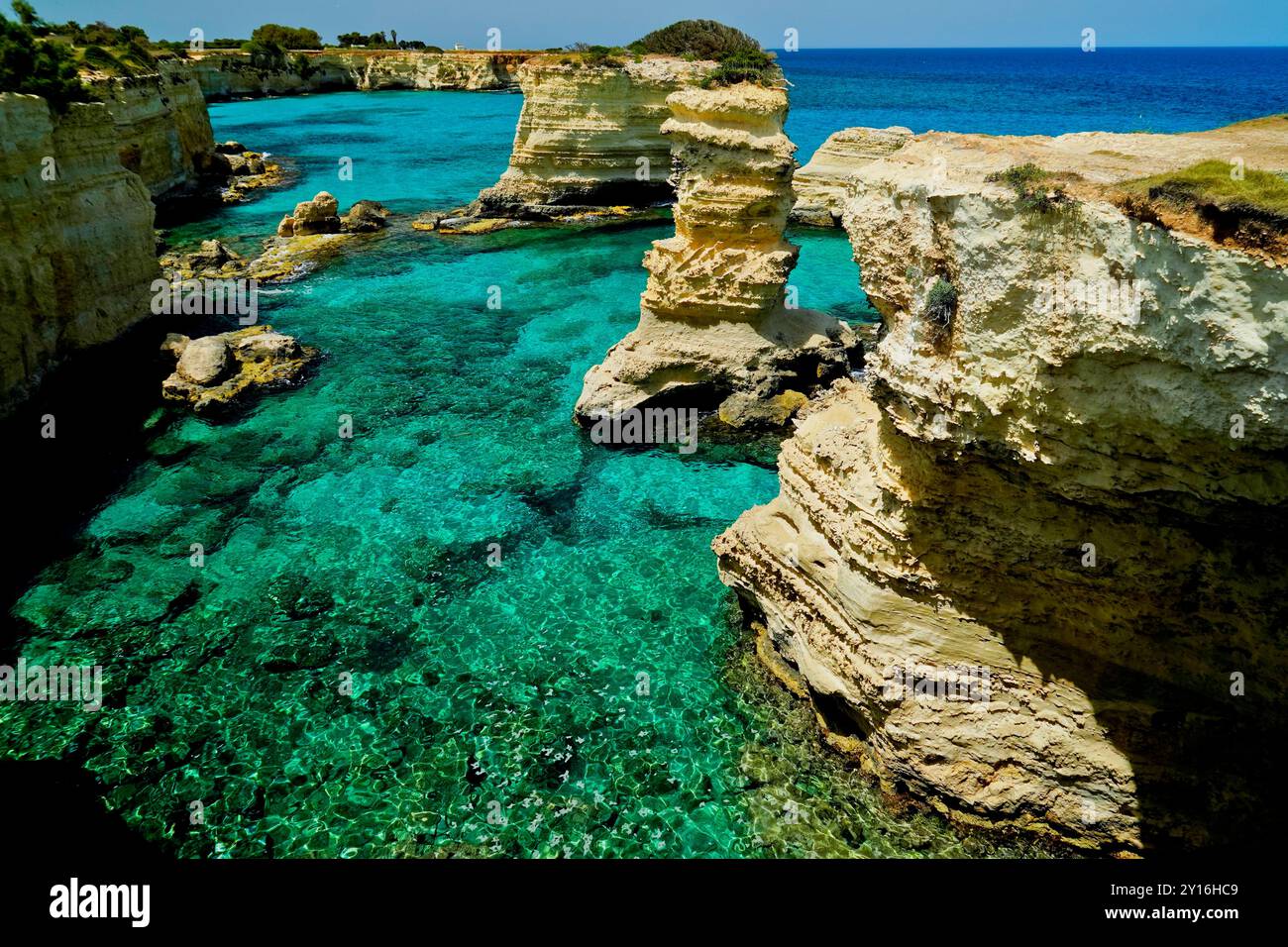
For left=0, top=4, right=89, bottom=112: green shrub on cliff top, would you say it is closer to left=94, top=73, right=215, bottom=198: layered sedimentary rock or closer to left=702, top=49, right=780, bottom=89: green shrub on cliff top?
left=94, top=73, right=215, bottom=198: layered sedimentary rock

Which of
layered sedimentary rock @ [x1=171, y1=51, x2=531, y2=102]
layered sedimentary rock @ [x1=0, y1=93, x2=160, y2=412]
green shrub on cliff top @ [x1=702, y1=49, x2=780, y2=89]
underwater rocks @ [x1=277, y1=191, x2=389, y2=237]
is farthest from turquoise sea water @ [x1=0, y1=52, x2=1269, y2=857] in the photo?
layered sedimentary rock @ [x1=171, y1=51, x2=531, y2=102]

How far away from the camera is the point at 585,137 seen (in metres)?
35.4

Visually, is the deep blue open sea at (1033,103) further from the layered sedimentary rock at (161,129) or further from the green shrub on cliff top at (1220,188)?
the green shrub on cliff top at (1220,188)

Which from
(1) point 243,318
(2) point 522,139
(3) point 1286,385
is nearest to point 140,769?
(3) point 1286,385

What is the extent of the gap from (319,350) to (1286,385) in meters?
22.3

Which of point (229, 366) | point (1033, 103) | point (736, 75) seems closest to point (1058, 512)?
point (736, 75)

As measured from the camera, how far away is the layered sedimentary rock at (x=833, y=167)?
36844 millimetres

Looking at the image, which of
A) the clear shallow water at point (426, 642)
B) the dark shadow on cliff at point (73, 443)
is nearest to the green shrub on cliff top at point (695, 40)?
the clear shallow water at point (426, 642)

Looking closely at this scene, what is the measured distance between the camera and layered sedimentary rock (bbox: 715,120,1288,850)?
18.5 feet

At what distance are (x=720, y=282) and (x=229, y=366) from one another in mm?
13293

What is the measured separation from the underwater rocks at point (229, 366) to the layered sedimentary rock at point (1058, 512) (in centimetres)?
1588

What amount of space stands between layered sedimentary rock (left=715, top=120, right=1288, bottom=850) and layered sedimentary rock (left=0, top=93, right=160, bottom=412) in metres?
17.7

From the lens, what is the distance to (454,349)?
893 inches
